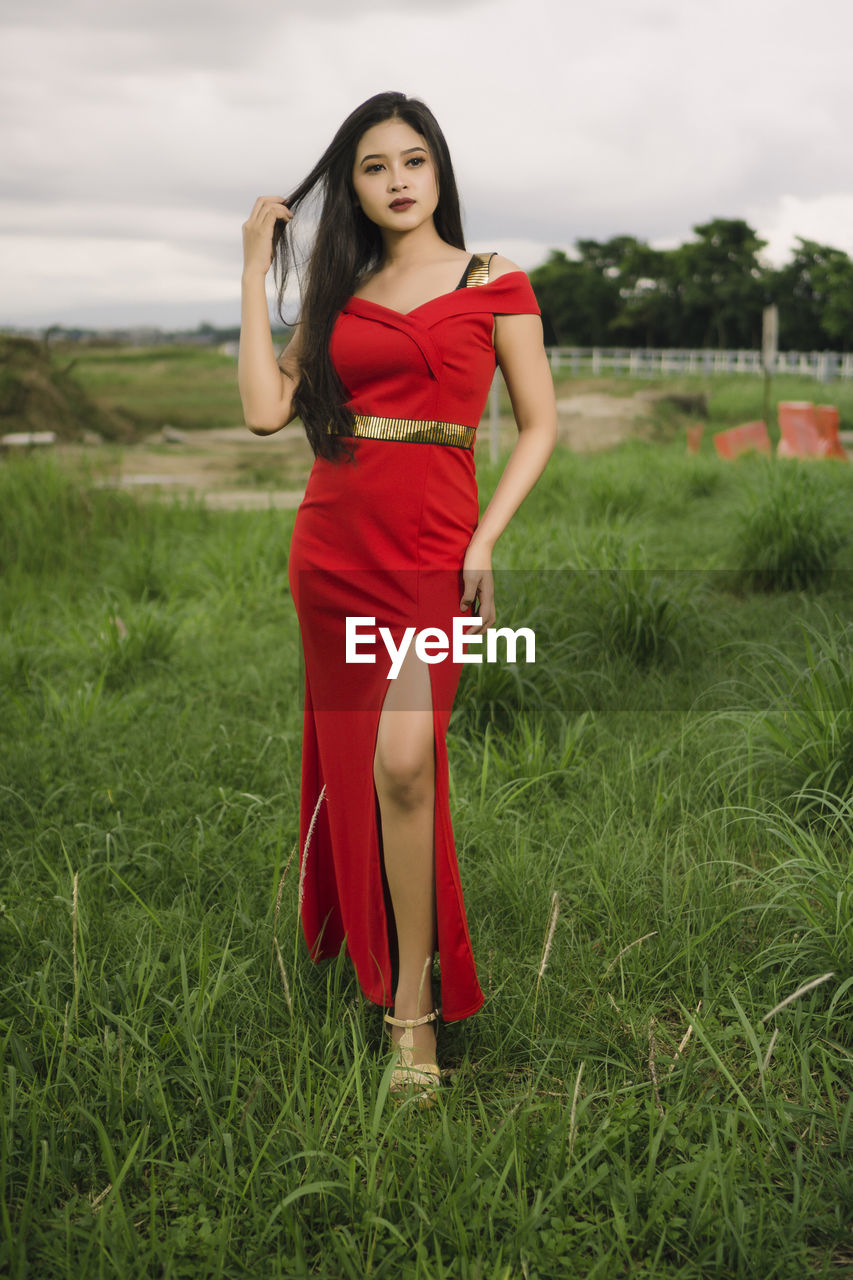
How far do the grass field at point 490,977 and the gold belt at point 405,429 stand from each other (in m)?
0.84

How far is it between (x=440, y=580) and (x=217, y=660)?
2.73 metres

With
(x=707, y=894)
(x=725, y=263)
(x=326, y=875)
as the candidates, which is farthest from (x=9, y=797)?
(x=725, y=263)

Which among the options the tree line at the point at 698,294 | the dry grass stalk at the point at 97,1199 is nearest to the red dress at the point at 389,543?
the dry grass stalk at the point at 97,1199

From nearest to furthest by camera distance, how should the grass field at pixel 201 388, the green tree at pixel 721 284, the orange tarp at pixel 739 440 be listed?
1. the orange tarp at pixel 739 440
2. the grass field at pixel 201 388
3. the green tree at pixel 721 284

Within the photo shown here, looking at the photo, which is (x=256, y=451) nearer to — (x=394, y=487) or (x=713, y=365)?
(x=394, y=487)

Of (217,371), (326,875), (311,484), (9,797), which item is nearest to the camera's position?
(311,484)

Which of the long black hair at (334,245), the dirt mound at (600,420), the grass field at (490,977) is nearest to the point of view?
the grass field at (490,977)

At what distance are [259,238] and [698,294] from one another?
2099 inches

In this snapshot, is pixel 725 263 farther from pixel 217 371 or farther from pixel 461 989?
pixel 461 989

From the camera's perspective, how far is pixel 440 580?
1.97 meters

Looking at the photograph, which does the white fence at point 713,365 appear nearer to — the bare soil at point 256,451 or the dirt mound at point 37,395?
the bare soil at point 256,451

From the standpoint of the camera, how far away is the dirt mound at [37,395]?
48.4ft

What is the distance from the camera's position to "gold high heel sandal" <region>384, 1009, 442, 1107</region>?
188cm

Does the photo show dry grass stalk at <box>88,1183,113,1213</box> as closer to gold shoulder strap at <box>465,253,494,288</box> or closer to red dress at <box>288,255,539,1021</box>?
red dress at <box>288,255,539,1021</box>
